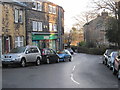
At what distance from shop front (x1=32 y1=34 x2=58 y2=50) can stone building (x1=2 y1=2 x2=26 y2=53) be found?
397 centimetres

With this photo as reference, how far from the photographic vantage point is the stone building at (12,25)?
87.6 feet

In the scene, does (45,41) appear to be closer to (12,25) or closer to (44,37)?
(44,37)

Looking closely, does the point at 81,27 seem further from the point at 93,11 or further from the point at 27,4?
the point at 27,4

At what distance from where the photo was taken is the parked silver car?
19188 millimetres

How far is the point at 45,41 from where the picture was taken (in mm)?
38875

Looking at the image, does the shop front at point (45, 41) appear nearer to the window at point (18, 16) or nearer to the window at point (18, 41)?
the window at point (18, 41)

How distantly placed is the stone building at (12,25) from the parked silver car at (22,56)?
19.5 feet

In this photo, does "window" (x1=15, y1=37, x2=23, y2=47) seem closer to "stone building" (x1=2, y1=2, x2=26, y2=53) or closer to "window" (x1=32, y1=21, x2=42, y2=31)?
"stone building" (x1=2, y1=2, x2=26, y2=53)

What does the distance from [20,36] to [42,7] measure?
9.06 m

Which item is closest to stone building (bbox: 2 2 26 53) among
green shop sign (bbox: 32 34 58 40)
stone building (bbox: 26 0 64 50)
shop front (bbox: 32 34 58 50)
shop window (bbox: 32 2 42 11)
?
stone building (bbox: 26 0 64 50)

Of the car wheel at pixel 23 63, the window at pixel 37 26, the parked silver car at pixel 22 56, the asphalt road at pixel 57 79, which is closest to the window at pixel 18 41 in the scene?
the window at pixel 37 26

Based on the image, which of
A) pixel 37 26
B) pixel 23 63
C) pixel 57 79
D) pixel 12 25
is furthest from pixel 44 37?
pixel 57 79

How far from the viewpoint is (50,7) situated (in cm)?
4119

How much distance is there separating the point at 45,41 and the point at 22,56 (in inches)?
761
